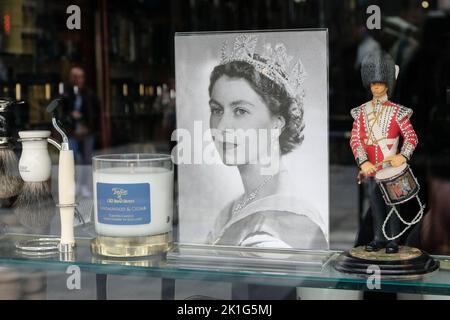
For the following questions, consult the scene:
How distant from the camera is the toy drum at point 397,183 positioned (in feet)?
2.95

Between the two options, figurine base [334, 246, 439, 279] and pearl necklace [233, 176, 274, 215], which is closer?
figurine base [334, 246, 439, 279]

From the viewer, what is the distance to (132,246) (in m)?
0.99

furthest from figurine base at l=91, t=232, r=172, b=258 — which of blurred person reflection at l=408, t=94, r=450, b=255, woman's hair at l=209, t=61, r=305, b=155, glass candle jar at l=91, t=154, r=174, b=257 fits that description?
blurred person reflection at l=408, t=94, r=450, b=255

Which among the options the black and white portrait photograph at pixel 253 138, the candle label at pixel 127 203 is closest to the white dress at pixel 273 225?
the black and white portrait photograph at pixel 253 138

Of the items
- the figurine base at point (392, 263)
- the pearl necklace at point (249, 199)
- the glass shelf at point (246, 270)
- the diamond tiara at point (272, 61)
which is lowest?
the glass shelf at point (246, 270)

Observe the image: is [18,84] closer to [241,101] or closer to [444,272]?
[241,101]

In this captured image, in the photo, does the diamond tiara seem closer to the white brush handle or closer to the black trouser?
the black trouser

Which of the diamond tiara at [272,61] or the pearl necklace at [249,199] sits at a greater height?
the diamond tiara at [272,61]

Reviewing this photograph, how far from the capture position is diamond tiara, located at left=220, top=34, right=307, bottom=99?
989 millimetres

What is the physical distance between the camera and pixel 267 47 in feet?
3.28

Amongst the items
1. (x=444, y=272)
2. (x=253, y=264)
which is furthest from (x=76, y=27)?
(x=444, y=272)

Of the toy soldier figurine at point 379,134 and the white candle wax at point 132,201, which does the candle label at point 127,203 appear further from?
the toy soldier figurine at point 379,134

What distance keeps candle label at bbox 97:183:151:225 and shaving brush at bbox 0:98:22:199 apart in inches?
7.2

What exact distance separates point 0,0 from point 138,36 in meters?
0.26
